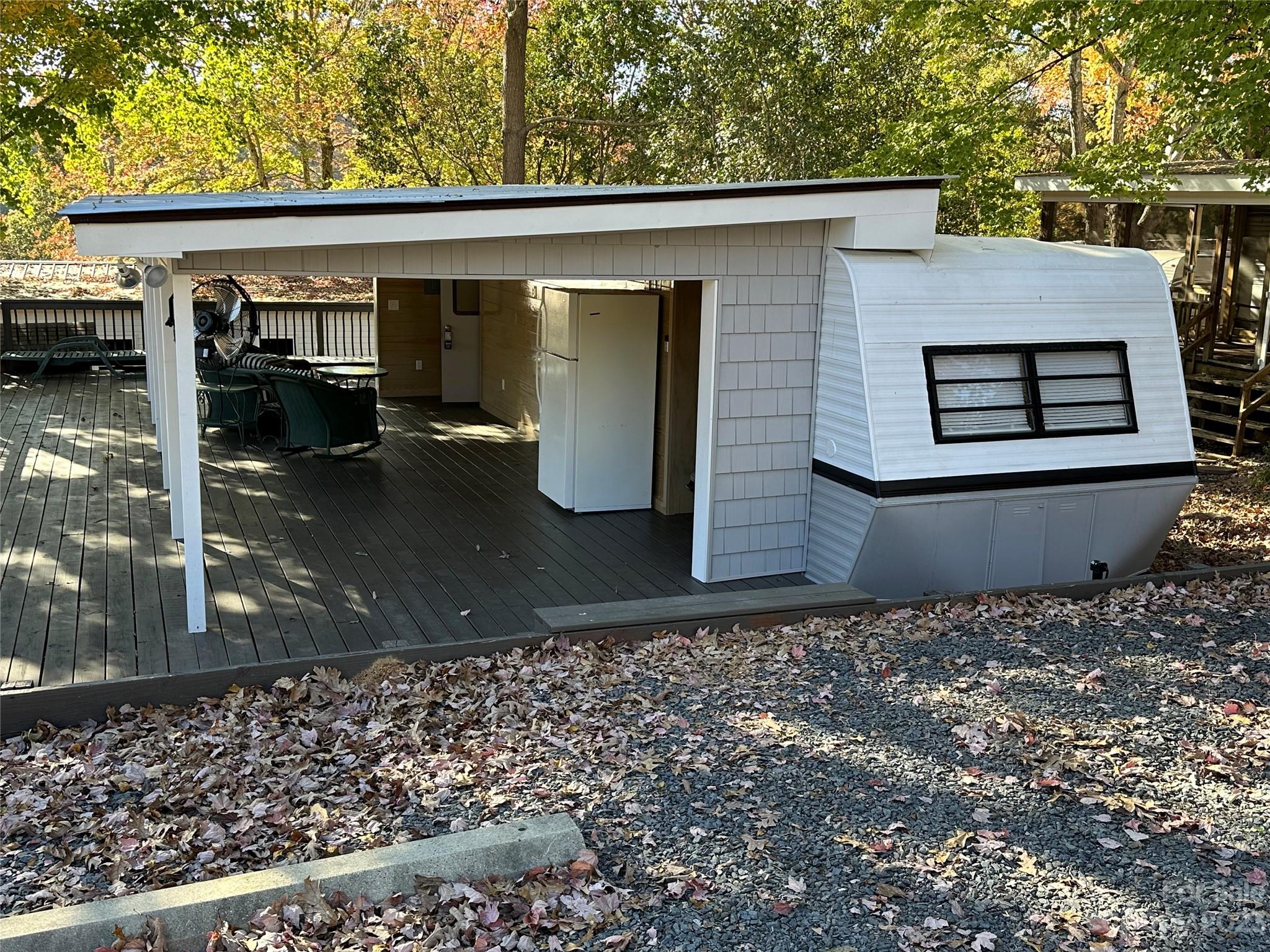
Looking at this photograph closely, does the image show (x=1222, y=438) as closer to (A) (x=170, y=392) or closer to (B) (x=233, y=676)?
(A) (x=170, y=392)

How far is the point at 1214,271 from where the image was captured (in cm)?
1568

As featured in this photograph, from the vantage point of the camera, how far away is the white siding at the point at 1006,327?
23.9ft

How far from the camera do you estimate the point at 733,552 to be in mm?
7777

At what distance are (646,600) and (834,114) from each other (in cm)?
1332

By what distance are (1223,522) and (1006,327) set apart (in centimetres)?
420

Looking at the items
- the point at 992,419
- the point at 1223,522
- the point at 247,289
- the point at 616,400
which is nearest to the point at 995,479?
the point at 992,419

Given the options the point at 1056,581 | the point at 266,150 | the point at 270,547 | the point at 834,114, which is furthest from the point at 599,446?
the point at 266,150

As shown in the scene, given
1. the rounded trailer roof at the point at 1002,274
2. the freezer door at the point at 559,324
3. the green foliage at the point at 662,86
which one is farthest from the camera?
the green foliage at the point at 662,86

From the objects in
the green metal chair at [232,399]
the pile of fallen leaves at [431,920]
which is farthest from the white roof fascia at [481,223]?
the green metal chair at [232,399]

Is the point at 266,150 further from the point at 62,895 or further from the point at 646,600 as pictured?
the point at 62,895

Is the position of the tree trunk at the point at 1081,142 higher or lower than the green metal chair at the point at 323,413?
higher

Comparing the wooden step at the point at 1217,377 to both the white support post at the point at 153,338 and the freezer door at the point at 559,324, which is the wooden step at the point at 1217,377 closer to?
the freezer door at the point at 559,324

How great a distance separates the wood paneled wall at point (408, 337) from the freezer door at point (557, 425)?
205 inches

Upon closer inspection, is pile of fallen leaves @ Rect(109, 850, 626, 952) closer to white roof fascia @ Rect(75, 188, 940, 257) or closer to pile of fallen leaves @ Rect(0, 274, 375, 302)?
white roof fascia @ Rect(75, 188, 940, 257)
